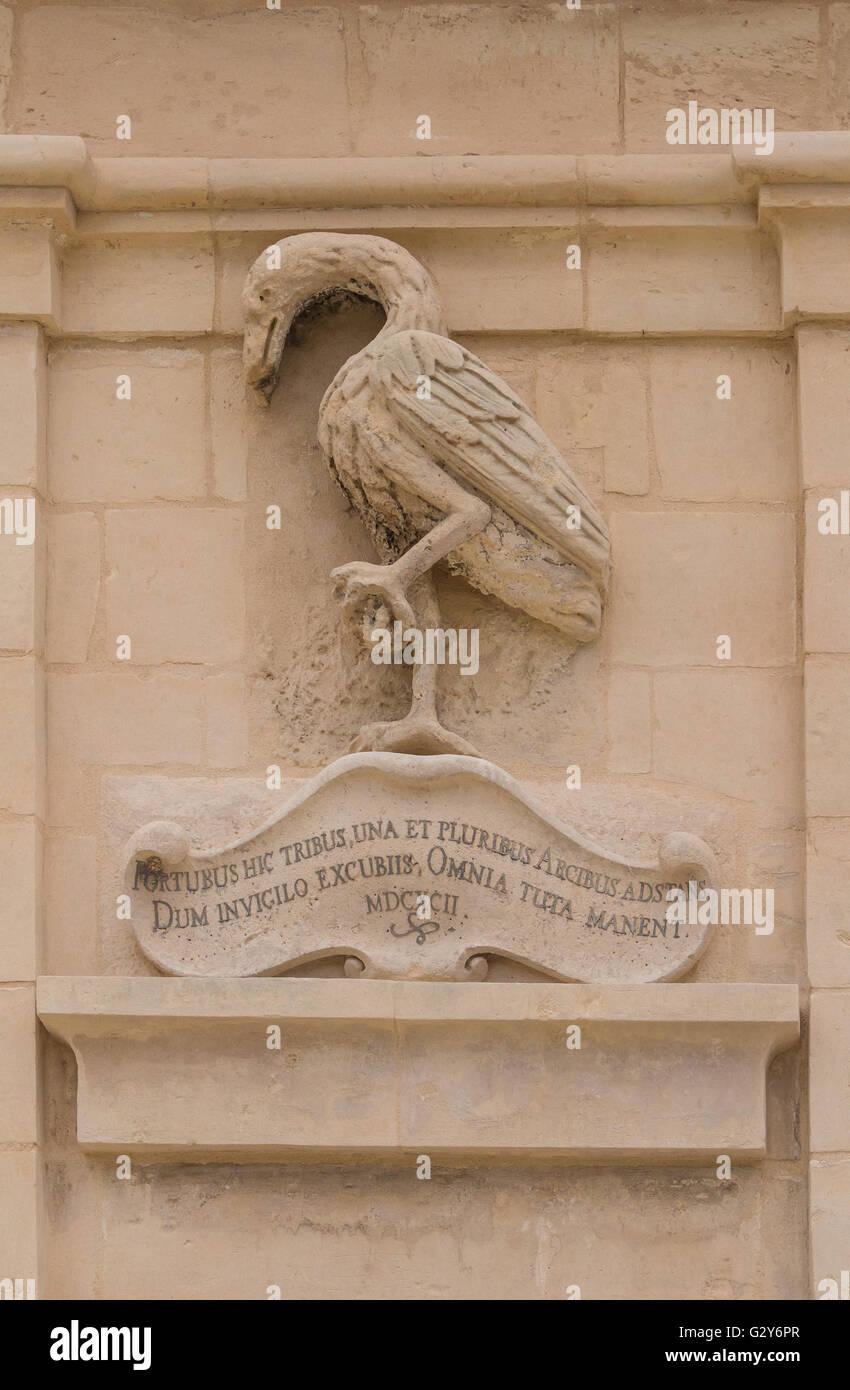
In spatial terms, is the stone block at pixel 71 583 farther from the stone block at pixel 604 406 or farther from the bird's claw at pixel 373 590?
the stone block at pixel 604 406

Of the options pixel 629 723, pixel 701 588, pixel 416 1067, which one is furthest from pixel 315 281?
pixel 416 1067

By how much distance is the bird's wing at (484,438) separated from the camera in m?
6.05

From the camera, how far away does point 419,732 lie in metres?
6.01

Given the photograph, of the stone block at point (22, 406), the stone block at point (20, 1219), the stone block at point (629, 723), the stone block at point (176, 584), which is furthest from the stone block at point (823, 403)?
the stone block at point (20, 1219)

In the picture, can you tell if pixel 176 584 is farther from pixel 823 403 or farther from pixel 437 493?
pixel 823 403

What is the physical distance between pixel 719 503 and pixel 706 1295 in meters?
1.74

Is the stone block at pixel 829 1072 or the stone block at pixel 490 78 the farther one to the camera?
the stone block at pixel 490 78

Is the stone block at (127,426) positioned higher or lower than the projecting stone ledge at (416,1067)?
higher

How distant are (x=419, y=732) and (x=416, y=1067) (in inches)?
28.4

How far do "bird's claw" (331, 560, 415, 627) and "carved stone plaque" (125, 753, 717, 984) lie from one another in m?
0.33

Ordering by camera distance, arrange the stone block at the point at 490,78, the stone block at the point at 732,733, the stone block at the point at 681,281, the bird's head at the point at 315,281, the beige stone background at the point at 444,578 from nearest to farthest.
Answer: the beige stone background at the point at 444,578 → the stone block at the point at 732,733 → the bird's head at the point at 315,281 → the stone block at the point at 681,281 → the stone block at the point at 490,78

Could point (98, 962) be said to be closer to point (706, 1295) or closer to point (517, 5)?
point (706, 1295)

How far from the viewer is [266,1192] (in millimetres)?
5867
